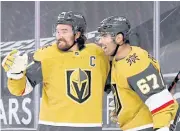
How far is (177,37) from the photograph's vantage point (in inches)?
291

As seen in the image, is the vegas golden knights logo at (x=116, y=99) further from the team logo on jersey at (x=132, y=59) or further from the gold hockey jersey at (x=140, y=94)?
the team logo on jersey at (x=132, y=59)

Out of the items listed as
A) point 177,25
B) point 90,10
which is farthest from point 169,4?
point 90,10

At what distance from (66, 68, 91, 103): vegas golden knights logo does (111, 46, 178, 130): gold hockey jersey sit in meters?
0.24

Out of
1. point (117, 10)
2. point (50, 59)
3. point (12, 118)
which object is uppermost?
point (117, 10)

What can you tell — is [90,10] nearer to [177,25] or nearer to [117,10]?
[117,10]

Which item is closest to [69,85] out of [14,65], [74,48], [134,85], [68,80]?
[68,80]

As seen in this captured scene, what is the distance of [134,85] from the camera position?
14.1ft

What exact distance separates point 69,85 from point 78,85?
61 millimetres

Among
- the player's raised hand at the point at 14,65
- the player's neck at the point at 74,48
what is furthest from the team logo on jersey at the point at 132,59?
the player's raised hand at the point at 14,65

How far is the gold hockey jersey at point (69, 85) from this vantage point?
180 inches

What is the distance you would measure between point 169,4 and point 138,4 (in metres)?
0.37

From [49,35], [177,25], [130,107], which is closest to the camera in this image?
[130,107]

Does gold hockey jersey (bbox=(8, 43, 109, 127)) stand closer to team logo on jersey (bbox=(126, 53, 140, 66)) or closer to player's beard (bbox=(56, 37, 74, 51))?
player's beard (bbox=(56, 37, 74, 51))

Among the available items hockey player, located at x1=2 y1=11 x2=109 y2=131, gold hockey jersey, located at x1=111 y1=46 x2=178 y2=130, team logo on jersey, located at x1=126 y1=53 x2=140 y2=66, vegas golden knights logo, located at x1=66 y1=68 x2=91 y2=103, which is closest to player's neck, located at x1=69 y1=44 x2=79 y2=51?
hockey player, located at x1=2 y1=11 x2=109 y2=131
